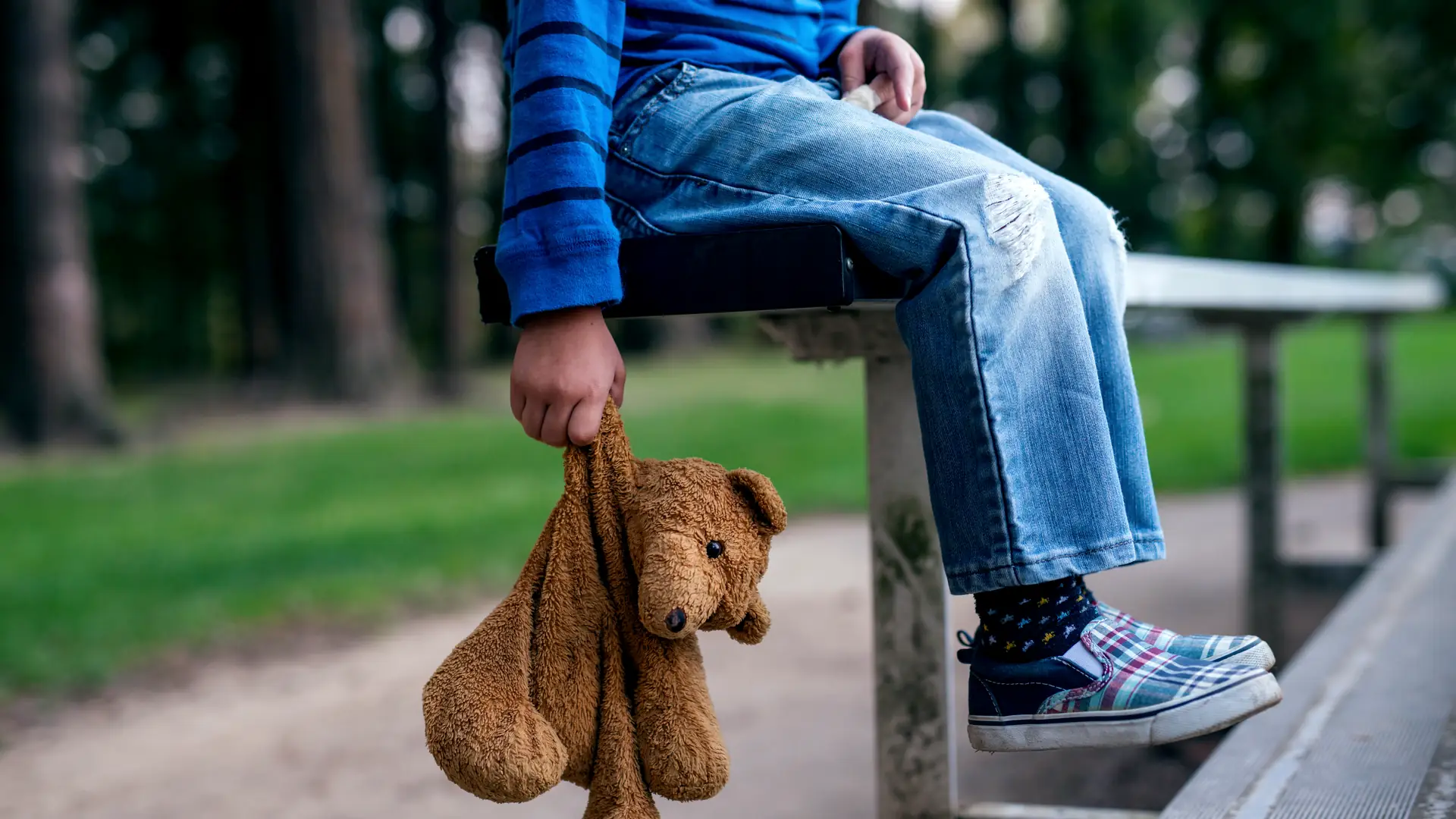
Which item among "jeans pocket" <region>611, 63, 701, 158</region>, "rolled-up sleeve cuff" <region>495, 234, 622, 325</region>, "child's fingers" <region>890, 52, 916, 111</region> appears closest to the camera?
"rolled-up sleeve cuff" <region>495, 234, 622, 325</region>

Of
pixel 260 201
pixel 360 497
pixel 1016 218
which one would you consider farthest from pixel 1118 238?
pixel 260 201

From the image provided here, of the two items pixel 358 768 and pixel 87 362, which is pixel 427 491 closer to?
pixel 87 362

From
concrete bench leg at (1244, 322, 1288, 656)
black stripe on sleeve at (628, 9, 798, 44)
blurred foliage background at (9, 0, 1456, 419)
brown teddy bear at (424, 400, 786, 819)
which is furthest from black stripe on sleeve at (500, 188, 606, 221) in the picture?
blurred foliage background at (9, 0, 1456, 419)

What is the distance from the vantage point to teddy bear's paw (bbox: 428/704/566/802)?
1.10 meters

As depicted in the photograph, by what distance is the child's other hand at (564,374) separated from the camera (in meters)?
1.21

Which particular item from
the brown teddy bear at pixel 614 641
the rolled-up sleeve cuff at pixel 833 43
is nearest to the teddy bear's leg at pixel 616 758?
the brown teddy bear at pixel 614 641

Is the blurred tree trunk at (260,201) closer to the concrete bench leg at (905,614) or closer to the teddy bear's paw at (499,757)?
the concrete bench leg at (905,614)

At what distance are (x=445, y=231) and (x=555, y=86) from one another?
1100 centimetres

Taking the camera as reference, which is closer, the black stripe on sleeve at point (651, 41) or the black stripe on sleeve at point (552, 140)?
the black stripe on sleeve at point (552, 140)

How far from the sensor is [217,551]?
5039 millimetres

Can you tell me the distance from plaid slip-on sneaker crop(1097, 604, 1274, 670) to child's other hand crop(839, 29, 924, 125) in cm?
67

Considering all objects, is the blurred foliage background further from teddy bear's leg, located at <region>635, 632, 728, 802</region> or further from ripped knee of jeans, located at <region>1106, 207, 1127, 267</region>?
teddy bear's leg, located at <region>635, 632, 728, 802</region>

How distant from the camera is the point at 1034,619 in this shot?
119 cm

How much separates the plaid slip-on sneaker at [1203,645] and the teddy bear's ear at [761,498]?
12.9 inches
